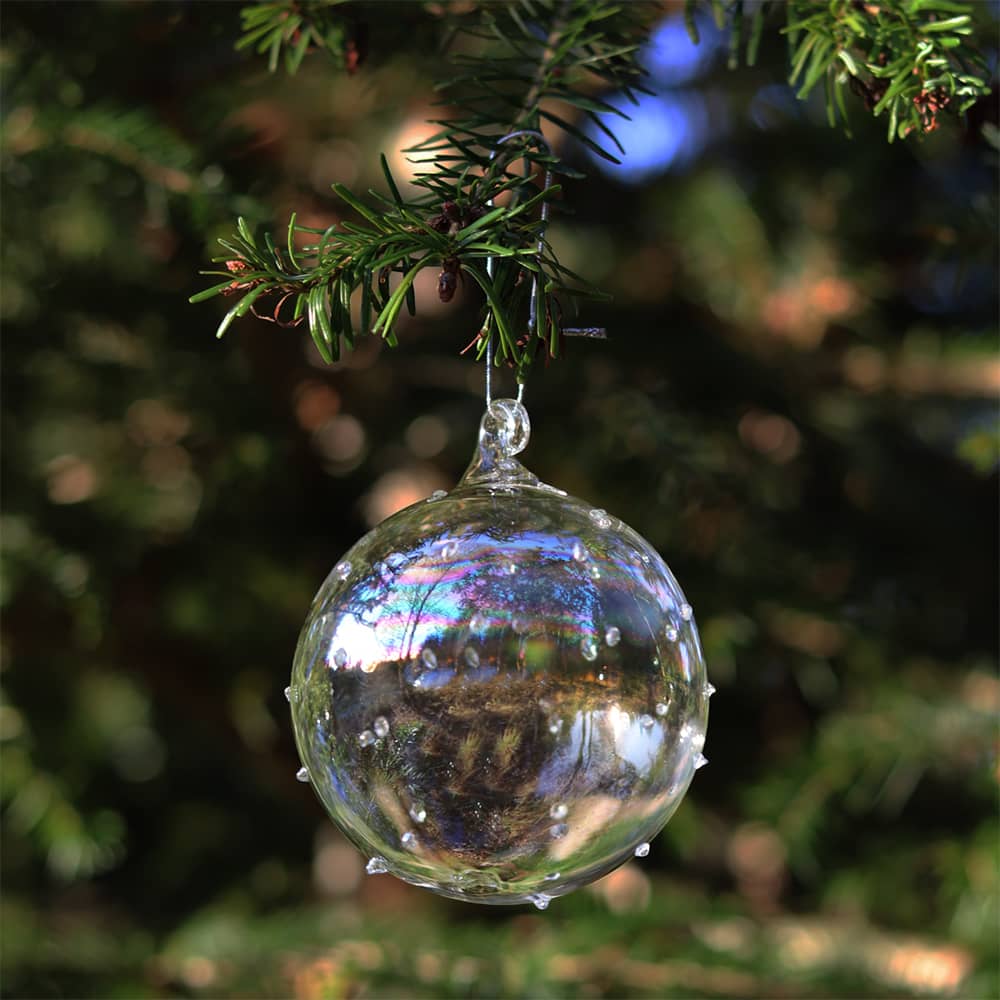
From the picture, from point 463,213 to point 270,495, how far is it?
0.59 metres

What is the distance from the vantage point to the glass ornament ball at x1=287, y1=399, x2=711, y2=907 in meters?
0.42

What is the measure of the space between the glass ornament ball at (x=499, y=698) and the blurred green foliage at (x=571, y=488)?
33 centimetres

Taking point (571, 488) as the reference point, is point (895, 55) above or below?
above

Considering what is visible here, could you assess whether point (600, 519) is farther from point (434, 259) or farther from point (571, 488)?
point (571, 488)

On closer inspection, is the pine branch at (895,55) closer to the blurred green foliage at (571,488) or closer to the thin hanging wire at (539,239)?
the thin hanging wire at (539,239)

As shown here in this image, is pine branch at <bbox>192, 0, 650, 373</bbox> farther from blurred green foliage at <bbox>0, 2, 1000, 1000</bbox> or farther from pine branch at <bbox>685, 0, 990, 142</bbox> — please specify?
blurred green foliage at <bbox>0, 2, 1000, 1000</bbox>

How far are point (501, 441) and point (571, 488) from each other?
1.74 ft

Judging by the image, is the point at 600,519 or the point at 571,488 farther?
the point at 571,488

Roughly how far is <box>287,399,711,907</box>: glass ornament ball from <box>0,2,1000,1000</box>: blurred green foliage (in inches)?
13.1

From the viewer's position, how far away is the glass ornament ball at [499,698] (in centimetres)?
42

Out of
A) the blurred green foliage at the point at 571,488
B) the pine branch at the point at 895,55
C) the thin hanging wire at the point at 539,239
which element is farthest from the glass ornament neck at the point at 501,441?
the blurred green foliage at the point at 571,488

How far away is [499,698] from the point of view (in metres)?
0.41

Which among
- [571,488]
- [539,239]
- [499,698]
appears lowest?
[571,488]

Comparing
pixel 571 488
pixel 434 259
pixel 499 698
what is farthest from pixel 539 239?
pixel 571 488
